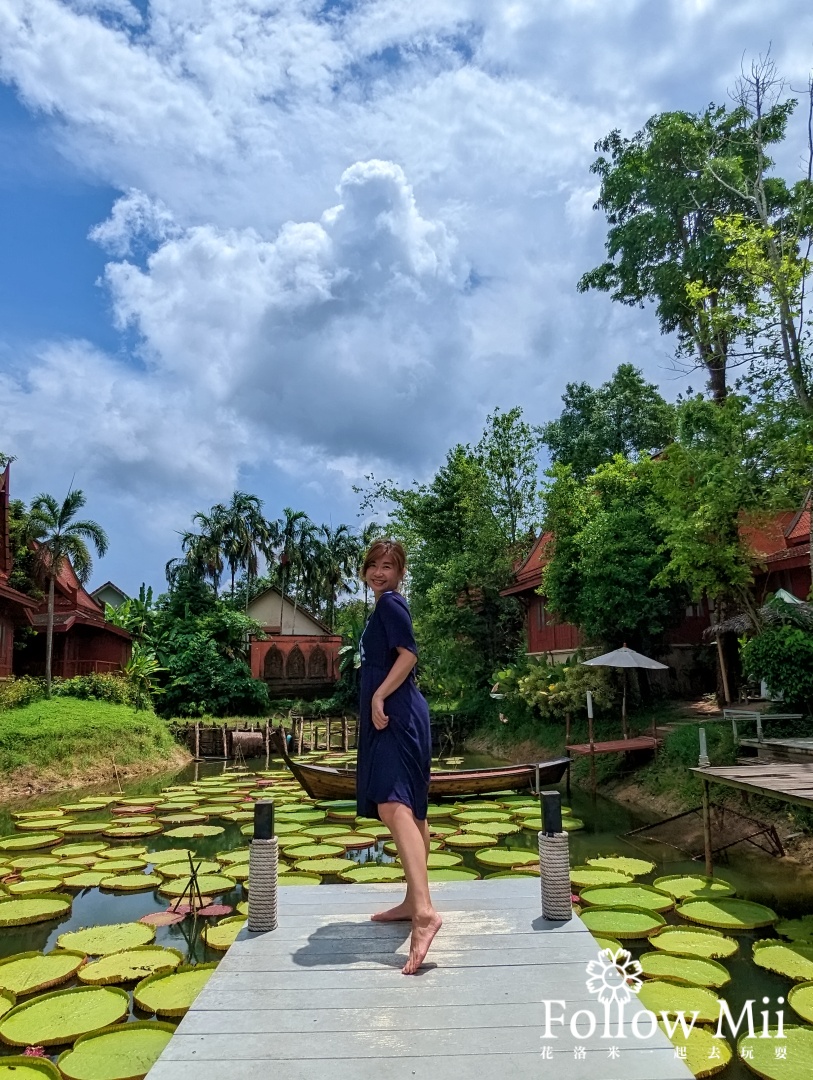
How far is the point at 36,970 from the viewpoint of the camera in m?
5.84

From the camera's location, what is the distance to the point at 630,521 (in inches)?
655

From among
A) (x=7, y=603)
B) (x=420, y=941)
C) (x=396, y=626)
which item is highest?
(x=7, y=603)

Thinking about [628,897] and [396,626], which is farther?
[628,897]

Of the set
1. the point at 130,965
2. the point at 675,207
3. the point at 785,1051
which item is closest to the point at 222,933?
the point at 130,965

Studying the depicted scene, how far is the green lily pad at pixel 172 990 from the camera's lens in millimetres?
5027

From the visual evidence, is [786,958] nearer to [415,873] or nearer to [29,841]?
[415,873]

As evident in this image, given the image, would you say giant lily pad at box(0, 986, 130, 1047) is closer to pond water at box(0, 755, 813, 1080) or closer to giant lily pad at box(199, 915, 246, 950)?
pond water at box(0, 755, 813, 1080)

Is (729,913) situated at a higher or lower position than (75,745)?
lower

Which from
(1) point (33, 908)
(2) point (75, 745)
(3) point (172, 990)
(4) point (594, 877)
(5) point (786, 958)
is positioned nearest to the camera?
(3) point (172, 990)

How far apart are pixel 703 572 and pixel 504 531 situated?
14.8 m

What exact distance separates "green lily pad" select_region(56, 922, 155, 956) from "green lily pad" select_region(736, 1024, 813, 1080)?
5.05m

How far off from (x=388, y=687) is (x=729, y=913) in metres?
5.28

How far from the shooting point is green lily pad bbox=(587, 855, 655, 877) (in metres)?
8.48

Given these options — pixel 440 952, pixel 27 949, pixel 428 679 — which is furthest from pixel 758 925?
pixel 428 679
